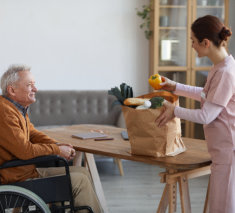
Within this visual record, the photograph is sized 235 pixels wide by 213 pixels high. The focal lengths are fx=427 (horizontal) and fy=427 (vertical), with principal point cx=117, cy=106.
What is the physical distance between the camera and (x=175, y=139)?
2.17 metres

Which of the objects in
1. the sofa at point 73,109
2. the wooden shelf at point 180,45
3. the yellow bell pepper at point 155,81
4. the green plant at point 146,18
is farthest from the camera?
the green plant at point 146,18

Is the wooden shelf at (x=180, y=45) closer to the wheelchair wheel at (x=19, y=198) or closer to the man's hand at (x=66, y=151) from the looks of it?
the man's hand at (x=66, y=151)

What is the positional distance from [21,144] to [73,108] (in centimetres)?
287

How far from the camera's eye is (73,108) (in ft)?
16.7

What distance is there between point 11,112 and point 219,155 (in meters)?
1.10

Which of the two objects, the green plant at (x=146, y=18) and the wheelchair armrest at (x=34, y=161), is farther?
the green plant at (x=146, y=18)

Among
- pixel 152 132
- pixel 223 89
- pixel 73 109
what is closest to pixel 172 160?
pixel 152 132

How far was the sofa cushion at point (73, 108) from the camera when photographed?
5.01 meters

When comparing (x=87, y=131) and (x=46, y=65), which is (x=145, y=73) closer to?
(x=46, y=65)

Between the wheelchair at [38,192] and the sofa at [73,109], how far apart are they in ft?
8.92

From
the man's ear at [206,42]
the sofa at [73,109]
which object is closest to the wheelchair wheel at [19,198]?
the man's ear at [206,42]

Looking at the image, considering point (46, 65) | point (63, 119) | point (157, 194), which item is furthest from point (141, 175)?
point (46, 65)

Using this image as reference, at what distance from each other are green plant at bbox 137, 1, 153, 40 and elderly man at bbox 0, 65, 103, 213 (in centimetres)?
306

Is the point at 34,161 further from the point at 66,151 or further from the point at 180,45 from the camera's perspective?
the point at 180,45
